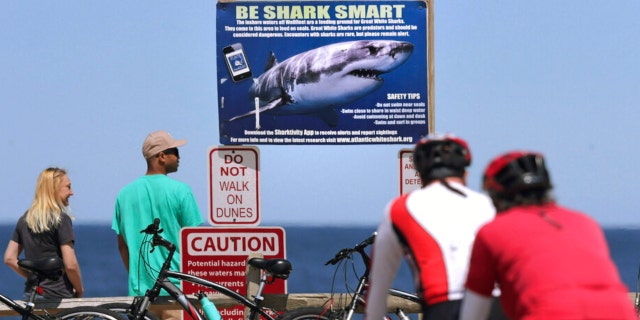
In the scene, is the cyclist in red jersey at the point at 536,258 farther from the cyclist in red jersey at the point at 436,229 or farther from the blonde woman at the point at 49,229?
the blonde woman at the point at 49,229

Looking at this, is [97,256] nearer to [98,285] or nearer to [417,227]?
[98,285]

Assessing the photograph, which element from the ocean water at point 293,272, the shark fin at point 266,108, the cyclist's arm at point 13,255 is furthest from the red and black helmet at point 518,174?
the ocean water at point 293,272

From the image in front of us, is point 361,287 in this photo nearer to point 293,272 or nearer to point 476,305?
point 476,305

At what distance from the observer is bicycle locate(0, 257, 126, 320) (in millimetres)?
9484

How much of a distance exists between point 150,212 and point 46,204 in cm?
76

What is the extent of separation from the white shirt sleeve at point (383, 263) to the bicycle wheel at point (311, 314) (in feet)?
14.1

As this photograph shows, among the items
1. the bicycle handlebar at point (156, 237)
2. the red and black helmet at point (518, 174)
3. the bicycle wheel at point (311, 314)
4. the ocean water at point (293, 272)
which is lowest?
the ocean water at point (293, 272)

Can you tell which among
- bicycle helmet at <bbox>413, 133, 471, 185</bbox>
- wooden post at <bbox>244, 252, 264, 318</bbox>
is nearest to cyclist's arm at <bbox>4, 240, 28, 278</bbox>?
wooden post at <bbox>244, 252, 264, 318</bbox>

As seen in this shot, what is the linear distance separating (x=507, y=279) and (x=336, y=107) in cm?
668

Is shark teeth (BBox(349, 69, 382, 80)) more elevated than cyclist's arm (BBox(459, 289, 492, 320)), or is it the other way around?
shark teeth (BBox(349, 69, 382, 80))

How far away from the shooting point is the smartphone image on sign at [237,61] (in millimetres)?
11023

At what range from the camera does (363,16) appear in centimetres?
1102

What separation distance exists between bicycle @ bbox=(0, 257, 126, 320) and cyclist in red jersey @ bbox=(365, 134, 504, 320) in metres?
4.64

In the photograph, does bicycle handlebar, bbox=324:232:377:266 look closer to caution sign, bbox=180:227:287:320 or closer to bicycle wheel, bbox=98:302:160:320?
caution sign, bbox=180:227:287:320
